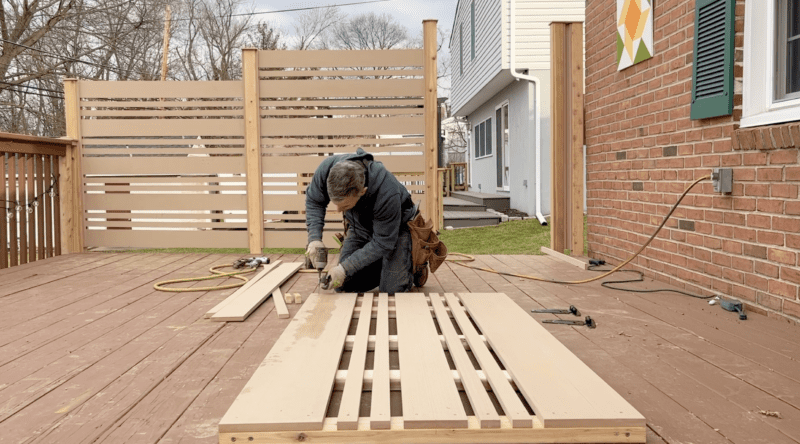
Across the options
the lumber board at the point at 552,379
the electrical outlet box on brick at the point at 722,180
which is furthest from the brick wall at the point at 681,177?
the lumber board at the point at 552,379

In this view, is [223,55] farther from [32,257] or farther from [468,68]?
[32,257]

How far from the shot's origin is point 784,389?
6.64 feet

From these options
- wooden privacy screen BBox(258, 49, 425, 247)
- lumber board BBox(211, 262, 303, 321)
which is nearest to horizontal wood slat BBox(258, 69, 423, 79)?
wooden privacy screen BBox(258, 49, 425, 247)

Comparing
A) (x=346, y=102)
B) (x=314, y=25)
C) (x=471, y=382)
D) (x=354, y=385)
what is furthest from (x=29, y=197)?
(x=314, y=25)

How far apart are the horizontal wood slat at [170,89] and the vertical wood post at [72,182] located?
0.24m

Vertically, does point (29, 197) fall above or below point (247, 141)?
below

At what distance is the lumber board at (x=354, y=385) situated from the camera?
64.8 inches

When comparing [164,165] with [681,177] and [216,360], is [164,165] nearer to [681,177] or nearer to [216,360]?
[216,360]

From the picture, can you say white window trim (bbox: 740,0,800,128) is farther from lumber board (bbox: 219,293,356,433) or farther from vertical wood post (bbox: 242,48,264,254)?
vertical wood post (bbox: 242,48,264,254)

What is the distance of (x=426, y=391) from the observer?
189 cm

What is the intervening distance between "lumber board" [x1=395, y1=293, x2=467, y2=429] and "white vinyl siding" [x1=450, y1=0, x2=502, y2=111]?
8.94m

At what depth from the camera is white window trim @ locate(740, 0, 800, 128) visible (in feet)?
10.1

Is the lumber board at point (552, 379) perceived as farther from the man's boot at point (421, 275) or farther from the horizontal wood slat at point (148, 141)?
the horizontal wood slat at point (148, 141)

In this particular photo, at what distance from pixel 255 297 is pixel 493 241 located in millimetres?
5165
